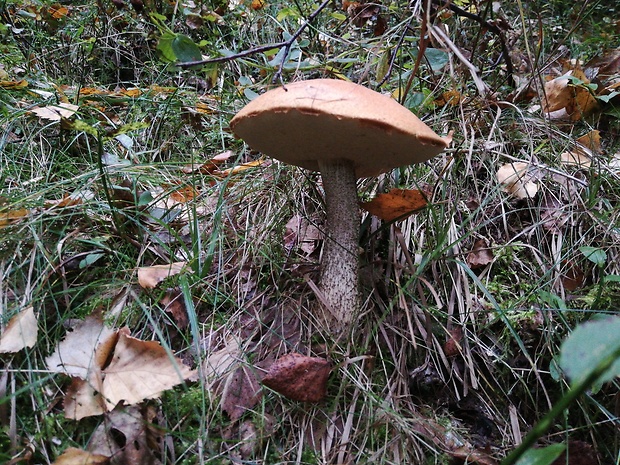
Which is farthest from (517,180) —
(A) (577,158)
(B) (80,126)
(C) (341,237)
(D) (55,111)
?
(D) (55,111)

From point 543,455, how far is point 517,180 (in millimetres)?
1336

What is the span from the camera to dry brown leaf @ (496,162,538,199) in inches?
68.8

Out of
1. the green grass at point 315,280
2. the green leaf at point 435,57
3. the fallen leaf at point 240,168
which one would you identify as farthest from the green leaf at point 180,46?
the green leaf at point 435,57

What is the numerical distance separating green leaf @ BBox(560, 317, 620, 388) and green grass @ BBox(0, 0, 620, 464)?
0.76m

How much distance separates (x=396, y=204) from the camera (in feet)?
5.23

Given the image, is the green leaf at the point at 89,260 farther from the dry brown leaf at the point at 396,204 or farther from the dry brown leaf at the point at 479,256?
the dry brown leaf at the point at 479,256

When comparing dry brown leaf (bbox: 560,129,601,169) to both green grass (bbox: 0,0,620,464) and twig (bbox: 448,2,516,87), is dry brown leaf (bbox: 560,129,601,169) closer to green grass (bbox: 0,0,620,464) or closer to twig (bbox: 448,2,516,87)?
green grass (bbox: 0,0,620,464)

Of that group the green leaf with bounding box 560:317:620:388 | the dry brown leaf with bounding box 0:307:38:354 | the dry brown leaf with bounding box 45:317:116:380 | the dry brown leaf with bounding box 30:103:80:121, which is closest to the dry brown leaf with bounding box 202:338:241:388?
the dry brown leaf with bounding box 45:317:116:380

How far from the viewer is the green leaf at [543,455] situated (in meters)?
0.69

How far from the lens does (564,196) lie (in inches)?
68.2

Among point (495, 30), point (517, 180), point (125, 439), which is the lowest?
point (125, 439)

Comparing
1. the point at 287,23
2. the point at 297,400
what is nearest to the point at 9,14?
the point at 287,23

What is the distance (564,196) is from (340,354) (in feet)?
3.95

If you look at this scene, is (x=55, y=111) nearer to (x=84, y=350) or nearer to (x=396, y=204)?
(x=84, y=350)
